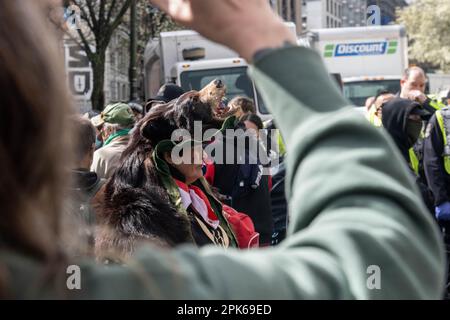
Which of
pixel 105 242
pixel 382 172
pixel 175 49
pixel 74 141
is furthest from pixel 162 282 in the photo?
pixel 175 49

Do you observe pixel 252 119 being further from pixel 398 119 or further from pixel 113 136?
pixel 398 119

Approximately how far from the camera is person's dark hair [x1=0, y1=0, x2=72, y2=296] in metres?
0.79

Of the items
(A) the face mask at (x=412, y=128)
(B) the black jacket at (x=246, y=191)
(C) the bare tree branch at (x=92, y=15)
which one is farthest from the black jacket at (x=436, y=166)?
(C) the bare tree branch at (x=92, y=15)

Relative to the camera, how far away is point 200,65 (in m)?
14.1

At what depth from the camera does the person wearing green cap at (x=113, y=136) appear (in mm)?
5703

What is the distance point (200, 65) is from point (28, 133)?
13.4m

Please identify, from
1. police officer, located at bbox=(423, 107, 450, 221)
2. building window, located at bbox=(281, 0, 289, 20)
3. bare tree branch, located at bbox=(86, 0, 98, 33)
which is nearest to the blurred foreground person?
police officer, located at bbox=(423, 107, 450, 221)

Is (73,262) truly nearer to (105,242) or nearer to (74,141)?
(74,141)

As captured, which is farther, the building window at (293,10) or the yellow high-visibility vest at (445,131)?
the building window at (293,10)

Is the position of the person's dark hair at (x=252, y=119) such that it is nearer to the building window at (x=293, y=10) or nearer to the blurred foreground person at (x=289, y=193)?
the blurred foreground person at (x=289, y=193)

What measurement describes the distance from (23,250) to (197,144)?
2.65 metres

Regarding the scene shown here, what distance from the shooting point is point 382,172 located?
932 millimetres

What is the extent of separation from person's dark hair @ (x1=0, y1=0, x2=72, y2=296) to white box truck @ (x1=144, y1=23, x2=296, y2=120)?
1142 cm

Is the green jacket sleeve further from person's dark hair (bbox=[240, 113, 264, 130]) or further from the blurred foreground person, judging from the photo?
person's dark hair (bbox=[240, 113, 264, 130])
